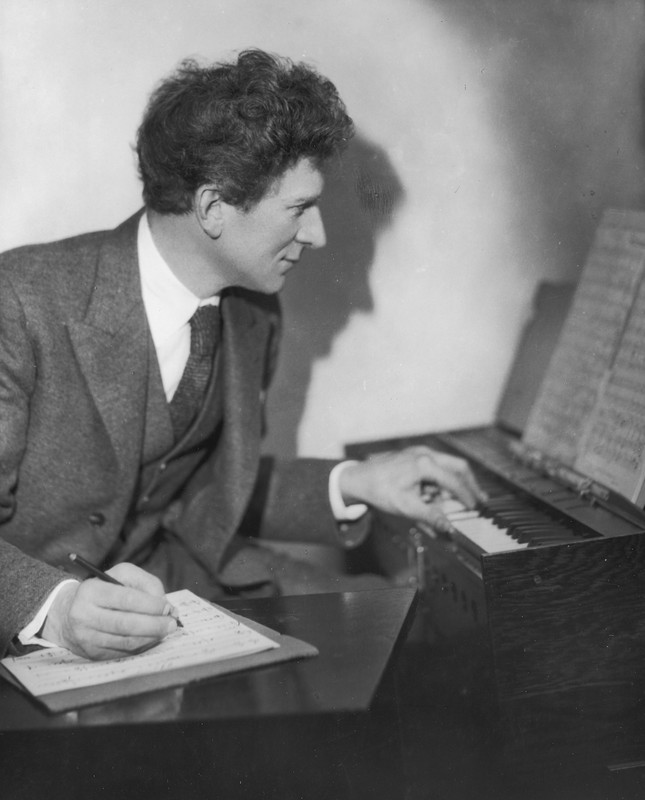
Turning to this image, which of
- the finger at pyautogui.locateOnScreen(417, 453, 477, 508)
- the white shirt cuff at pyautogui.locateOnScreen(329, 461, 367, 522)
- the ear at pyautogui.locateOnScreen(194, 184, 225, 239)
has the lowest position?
the white shirt cuff at pyautogui.locateOnScreen(329, 461, 367, 522)

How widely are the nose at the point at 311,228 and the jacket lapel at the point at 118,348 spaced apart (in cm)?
37

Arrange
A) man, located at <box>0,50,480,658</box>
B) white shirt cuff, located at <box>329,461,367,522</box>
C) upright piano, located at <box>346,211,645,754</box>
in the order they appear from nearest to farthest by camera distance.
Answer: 1. upright piano, located at <box>346,211,645,754</box>
2. man, located at <box>0,50,480,658</box>
3. white shirt cuff, located at <box>329,461,367,522</box>

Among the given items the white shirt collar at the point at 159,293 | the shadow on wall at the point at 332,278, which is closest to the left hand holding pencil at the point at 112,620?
the white shirt collar at the point at 159,293

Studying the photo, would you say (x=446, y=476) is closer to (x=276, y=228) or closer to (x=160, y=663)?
(x=276, y=228)

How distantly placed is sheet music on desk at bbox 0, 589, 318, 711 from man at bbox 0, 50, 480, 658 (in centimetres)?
47

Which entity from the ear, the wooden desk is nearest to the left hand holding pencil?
the wooden desk

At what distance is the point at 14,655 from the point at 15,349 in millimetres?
618

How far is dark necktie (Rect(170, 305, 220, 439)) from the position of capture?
2012 mm

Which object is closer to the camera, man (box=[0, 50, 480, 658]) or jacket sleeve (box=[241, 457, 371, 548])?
man (box=[0, 50, 480, 658])


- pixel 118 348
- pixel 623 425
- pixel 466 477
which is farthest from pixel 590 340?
pixel 118 348

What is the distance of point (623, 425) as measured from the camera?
72.2 inches

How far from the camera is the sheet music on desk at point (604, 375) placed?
5.96ft

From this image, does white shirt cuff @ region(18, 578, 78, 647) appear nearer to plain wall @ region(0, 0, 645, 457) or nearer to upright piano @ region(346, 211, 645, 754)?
upright piano @ region(346, 211, 645, 754)

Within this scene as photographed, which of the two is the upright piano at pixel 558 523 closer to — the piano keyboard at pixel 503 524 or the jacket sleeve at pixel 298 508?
the piano keyboard at pixel 503 524
